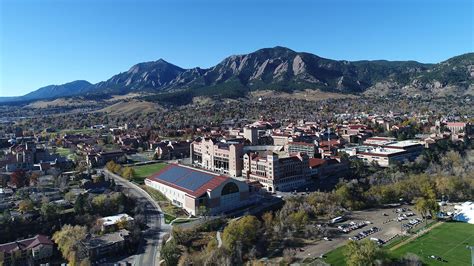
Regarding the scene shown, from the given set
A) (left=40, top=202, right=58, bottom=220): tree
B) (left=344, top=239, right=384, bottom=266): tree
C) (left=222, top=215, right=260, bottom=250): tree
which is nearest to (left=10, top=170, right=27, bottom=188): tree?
(left=40, top=202, right=58, bottom=220): tree

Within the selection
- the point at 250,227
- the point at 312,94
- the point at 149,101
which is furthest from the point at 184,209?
the point at 312,94

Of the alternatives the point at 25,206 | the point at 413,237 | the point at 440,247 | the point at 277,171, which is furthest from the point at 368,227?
the point at 25,206

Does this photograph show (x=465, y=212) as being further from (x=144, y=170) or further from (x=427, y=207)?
(x=144, y=170)

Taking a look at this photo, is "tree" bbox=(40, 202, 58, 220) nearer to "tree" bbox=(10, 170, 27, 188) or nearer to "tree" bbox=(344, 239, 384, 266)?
"tree" bbox=(10, 170, 27, 188)

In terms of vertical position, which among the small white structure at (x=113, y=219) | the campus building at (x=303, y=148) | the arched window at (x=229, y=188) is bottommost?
the small white structure at (x=113, y=219)

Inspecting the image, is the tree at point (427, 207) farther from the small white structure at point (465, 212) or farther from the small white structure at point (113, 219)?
the small white structure at point (113, 219)

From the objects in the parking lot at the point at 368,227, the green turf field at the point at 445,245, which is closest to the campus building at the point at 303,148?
the parking lot at the point at 368,227
